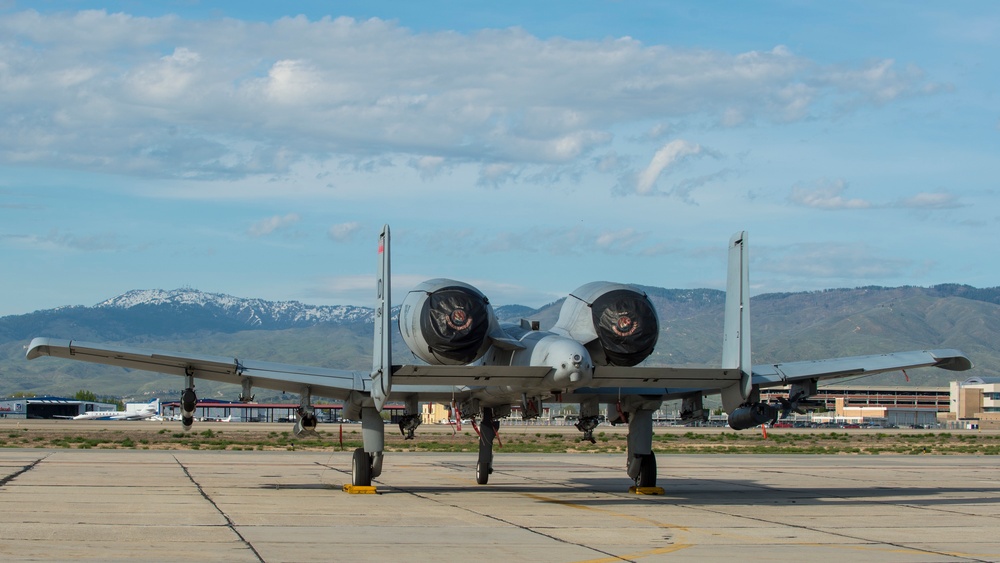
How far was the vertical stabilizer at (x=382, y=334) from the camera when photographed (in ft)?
63.6

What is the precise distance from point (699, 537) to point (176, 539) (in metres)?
7.98

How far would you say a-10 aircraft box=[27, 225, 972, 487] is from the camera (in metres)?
19.6

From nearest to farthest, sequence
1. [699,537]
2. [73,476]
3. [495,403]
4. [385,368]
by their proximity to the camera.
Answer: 1. [699,537]
2. [385,368]
3. [495,403]
4. [73,476]

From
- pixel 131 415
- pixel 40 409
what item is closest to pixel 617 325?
pixel 131 415

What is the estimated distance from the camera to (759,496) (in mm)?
26109

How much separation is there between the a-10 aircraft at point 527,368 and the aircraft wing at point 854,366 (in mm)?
32

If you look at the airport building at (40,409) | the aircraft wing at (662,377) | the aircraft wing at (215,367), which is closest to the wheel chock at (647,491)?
the aircraft wing at (662,377)

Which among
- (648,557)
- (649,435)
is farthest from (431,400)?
(648,557)

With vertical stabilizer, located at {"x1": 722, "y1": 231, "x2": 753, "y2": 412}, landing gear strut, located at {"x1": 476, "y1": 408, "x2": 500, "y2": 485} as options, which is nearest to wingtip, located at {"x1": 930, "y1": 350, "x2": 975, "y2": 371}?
vertical stabilizer, located at {"x1": 722, "y1": 231, "x2": 753, "y2": 412}

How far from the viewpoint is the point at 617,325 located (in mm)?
21016

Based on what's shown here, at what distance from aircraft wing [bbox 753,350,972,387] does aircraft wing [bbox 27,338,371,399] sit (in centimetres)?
912

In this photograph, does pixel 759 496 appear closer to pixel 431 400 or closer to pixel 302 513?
pixel 431 400

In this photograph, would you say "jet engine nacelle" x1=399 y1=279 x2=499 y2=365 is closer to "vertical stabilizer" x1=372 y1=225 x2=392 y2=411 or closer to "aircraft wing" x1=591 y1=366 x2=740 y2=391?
"vertical stabilizer" x1=372 y1=225 x2=392 y2=411

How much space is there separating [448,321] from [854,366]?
9.75 metres
